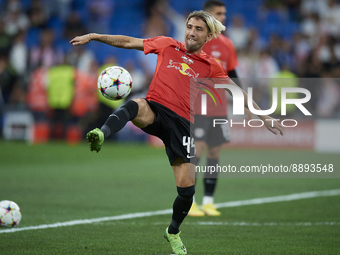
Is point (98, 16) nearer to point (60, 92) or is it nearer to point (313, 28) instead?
point (60, 92)

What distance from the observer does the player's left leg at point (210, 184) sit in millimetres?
7094

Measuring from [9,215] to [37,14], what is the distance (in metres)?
15.9

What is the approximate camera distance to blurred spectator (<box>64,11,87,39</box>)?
19.6 meters

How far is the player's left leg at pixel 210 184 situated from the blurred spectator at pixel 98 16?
13.9 meters

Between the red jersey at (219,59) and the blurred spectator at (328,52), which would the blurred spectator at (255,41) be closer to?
the blurred spectator at (328,52)

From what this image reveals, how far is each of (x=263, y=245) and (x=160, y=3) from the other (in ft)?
54.1

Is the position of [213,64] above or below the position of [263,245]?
above

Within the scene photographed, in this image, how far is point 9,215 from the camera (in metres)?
5.61

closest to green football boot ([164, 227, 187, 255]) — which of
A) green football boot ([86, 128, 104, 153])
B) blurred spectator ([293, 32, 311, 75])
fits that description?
green football boot ([86, 128, 104, 153])

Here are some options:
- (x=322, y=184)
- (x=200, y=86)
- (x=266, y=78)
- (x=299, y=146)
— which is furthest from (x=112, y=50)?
(x=200, y=86)

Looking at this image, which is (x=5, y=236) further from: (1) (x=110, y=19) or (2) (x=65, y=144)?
(1) (x=110, y=19)

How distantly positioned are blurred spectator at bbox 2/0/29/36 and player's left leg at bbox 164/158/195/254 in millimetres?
Result: 16161

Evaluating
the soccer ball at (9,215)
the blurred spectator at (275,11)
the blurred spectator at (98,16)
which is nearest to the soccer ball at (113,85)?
the soccer ball at (9,215)

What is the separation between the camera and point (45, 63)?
58.9ft
